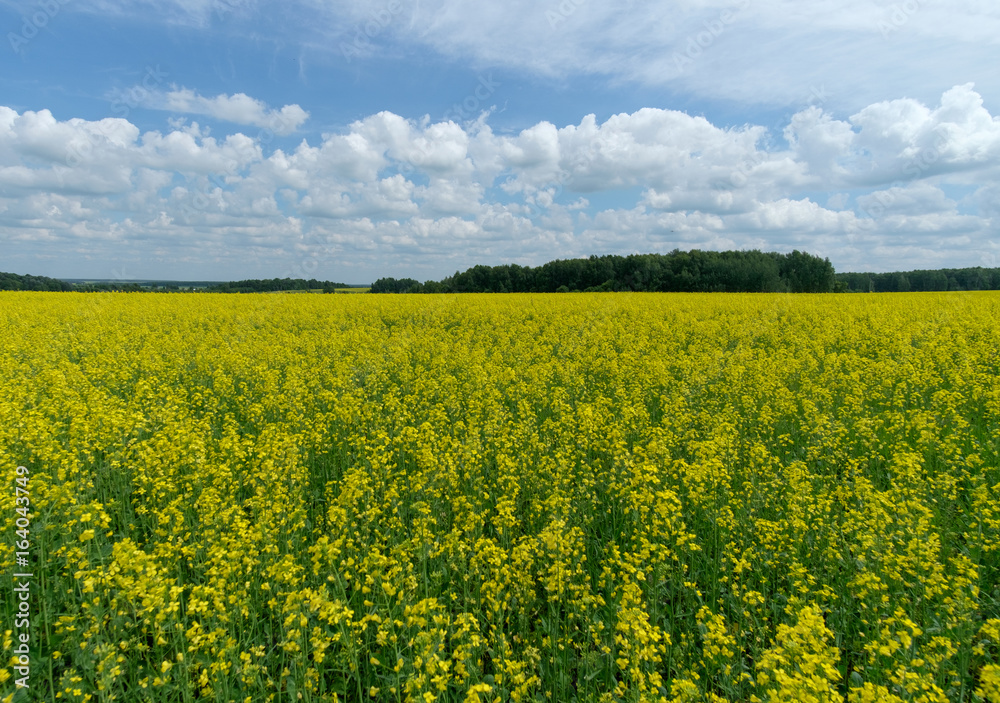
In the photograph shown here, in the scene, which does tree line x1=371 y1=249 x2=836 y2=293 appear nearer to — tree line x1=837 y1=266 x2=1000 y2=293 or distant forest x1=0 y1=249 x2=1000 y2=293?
distant forest x1=0 y1=249 x2=1000 y2=293

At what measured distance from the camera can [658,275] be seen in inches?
2297

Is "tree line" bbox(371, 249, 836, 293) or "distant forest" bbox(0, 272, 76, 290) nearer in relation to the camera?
"distant forest" bbox(0, 272, 76, 290)

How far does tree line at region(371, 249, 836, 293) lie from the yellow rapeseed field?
46.1m

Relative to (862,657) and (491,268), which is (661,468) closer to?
(862,657)

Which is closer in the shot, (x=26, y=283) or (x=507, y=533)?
(x=507, y=533)

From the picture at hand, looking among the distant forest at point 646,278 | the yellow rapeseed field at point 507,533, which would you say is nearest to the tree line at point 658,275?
the distant forest at point 646,278

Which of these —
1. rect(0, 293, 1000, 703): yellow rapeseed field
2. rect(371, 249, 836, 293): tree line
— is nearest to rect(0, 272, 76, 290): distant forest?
rect(371, 249, 836, 293): tree line

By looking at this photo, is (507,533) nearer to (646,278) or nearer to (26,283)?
(646,278)

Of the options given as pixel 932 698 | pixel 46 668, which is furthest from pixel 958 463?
pixel 46 668

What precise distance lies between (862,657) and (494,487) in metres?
3.67

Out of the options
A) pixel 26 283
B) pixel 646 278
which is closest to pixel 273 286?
pixel 26 283

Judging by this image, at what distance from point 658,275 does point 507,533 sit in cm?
5798

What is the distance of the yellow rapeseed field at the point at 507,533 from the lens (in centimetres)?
310

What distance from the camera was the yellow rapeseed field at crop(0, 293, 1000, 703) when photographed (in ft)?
10.2
